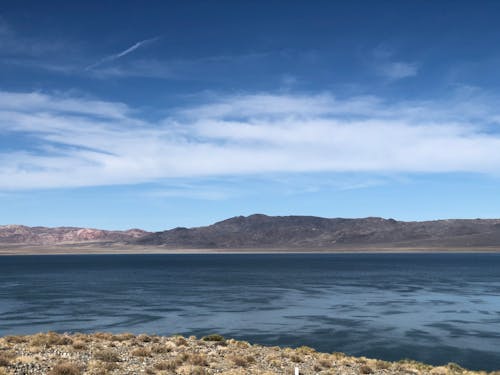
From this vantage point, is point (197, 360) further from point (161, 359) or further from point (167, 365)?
point (161, 359)

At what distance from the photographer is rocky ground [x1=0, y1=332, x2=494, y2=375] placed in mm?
23812

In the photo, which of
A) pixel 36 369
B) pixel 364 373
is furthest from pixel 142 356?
pixel 364 373

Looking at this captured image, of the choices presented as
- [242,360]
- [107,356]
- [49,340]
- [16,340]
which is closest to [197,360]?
[242,360]

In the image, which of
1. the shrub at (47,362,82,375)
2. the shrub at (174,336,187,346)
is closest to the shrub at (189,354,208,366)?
the shrub at (174,336,187,346)

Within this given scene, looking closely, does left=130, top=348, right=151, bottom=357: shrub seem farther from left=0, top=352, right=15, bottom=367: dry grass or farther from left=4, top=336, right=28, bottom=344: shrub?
left=4, top=336, right=28, bottom=344: shrub

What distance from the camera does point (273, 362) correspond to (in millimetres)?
27578

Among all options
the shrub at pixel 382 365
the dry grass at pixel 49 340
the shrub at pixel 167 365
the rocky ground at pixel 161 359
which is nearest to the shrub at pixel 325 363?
the rocky ground at pixel 161 359

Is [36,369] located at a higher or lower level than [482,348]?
higher

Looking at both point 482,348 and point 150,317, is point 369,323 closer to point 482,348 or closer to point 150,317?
point 482,348

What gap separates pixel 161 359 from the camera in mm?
26906

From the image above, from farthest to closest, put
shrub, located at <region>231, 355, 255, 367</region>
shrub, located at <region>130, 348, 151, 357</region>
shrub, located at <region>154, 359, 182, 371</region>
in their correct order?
shrub, located at <region>130, 348, 151, 357</region> < shrub, located at <region>231, 355, 255, 367</region> < shrub, located at <region>154, 359, 182, 371</region>

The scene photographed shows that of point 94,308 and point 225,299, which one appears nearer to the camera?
point 94,308

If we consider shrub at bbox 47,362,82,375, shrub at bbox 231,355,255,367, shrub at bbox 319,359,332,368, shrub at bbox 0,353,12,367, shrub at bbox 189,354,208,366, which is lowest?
shrub at bbox 319,359,332,368

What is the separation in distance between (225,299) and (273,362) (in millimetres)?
48256
